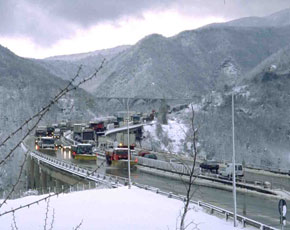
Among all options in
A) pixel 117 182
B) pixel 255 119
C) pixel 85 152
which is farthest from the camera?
pixel 255 119

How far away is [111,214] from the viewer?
21547 mm

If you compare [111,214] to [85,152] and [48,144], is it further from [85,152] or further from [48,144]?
[48,144]

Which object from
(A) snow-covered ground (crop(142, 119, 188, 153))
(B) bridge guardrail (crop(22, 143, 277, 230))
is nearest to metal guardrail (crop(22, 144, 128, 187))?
(B) bridge guardrail (crop(22, 143, 277, 230))

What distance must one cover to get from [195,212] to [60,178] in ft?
86.7

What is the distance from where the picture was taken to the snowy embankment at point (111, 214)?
1916cm

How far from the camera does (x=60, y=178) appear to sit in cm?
4622

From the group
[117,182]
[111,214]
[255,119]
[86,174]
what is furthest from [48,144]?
[255,119]

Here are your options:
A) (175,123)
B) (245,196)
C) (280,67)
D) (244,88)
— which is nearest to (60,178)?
(245,196)

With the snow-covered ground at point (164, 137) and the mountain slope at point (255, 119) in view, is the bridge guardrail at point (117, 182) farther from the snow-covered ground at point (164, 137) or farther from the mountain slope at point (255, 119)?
the snow-covered ground at point (164, 137)

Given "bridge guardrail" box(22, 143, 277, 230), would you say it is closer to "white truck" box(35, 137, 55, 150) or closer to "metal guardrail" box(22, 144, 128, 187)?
"metal guardrail" box(22, 144, 128, 187)

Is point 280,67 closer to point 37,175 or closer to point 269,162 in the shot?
point 269,162

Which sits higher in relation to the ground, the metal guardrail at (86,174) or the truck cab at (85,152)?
the truck cab at (85,152)

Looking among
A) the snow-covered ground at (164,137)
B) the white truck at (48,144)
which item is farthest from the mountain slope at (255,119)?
the white truck at (48,144)

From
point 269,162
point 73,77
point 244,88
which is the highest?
point 244,88
